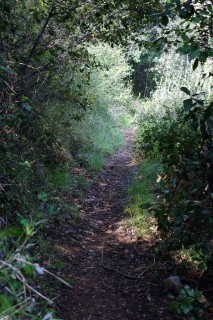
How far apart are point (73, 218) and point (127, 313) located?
2.24 metres

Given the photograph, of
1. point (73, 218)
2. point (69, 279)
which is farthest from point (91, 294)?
point (73, 218)

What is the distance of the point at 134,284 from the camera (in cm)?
436

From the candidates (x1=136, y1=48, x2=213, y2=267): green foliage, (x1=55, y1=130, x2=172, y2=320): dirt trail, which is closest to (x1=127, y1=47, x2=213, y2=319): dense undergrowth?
(x1=136, y1=48, x2=213, y2=267): green foliage

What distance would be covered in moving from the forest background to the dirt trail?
30 cm

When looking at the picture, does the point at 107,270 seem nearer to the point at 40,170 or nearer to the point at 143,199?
the point at 143,199

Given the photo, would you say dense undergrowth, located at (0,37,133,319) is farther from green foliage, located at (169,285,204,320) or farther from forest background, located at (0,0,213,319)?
green foliage, located at (169,285,204,320)

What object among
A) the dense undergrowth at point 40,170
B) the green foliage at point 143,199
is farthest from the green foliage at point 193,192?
the dense undergrowth at point 40,170

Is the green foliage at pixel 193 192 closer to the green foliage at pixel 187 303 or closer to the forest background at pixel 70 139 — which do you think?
the forest background at pixel 70 139

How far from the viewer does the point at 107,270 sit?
4637 mm

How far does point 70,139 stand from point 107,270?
14.6 feet

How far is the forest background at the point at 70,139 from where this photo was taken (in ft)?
10.4

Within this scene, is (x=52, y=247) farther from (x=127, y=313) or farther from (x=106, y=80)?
(x=106, y=80)

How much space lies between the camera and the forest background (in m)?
3.16

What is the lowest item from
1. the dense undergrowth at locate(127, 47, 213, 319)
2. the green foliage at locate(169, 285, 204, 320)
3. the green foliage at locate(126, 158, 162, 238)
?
the green foliage at locate(126, 158, 162, 238)
